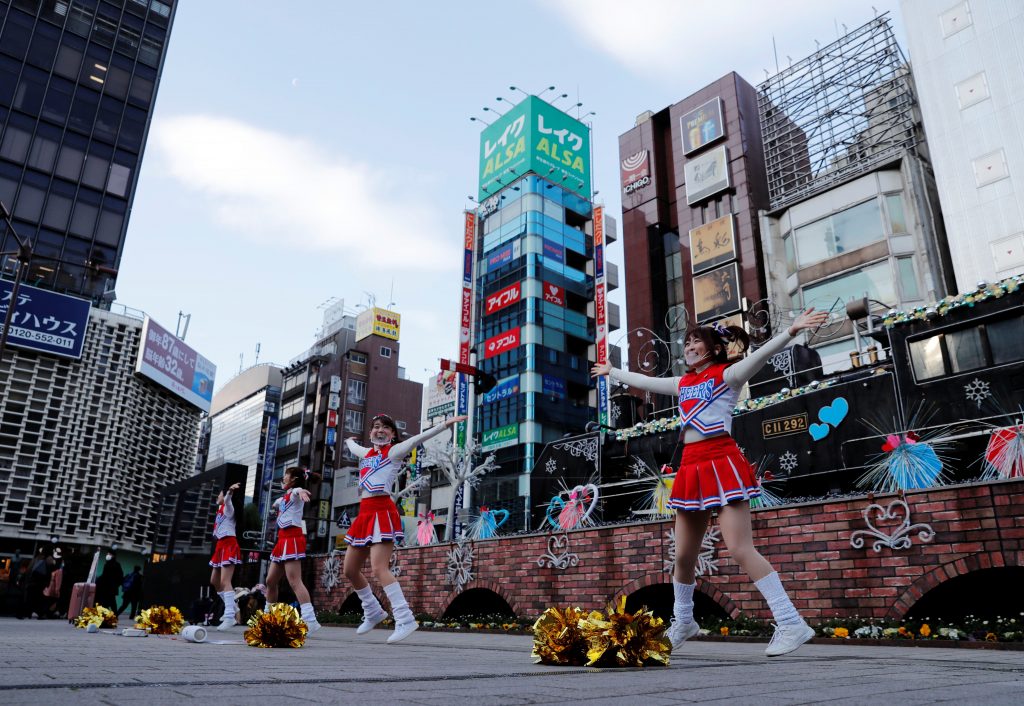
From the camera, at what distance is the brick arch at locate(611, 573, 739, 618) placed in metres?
8.34

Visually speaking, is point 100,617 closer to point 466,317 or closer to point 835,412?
point 835,412

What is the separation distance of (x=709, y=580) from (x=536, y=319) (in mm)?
31497

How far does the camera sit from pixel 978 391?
557 inches

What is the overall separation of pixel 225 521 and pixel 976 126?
2657 centimetres

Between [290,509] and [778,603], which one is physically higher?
[290,509]

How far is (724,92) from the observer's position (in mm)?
35406

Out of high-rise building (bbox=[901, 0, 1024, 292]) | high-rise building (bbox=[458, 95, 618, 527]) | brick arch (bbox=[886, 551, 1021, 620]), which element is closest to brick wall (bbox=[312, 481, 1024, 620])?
brick arch (bbox=[886, 551, 1021, 620])

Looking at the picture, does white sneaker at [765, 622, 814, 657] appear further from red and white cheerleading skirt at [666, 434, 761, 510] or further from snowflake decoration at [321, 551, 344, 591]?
snowflake decoration at [321, 551, 344, 591]

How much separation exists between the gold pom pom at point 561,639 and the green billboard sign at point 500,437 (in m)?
34.0

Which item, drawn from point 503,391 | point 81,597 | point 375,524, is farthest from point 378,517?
point 503,391

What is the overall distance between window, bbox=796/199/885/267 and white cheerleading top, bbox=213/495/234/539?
22933 millimetres

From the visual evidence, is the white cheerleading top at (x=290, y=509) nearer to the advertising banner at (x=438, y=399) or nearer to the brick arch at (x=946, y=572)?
the brick arch at (x=946, y=572)

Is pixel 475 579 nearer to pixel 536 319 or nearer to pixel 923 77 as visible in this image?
pixel 923 77

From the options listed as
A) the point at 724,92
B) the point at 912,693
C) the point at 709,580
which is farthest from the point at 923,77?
the point at 912,693
